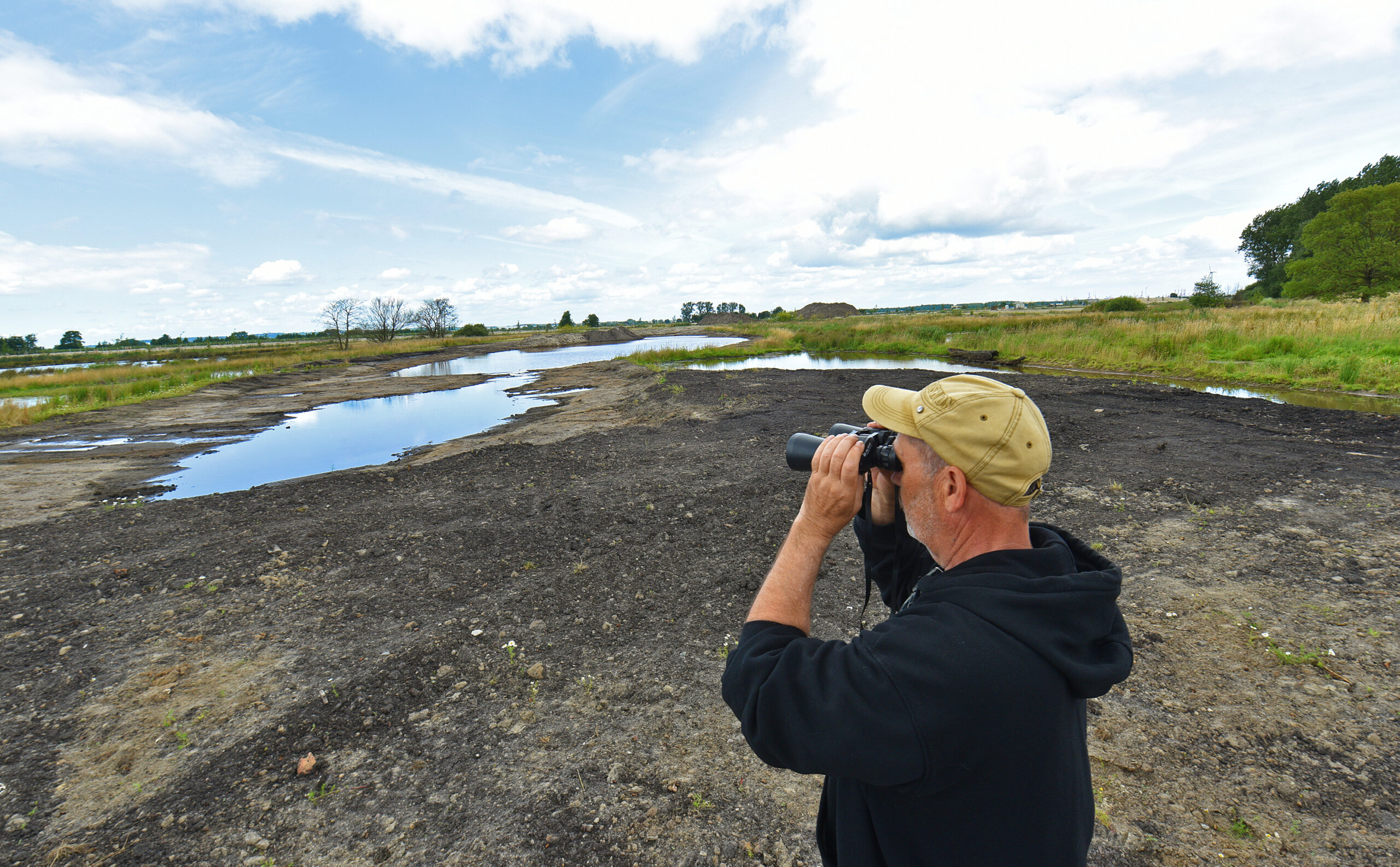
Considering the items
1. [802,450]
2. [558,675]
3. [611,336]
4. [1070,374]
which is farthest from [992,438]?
[611,336]

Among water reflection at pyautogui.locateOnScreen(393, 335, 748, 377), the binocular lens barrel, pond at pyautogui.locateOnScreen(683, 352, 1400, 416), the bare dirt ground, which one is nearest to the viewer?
the binocular lens barrel

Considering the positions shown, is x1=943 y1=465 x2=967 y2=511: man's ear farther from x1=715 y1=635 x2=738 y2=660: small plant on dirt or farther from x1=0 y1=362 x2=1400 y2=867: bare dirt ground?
x1=715 y1=635 x2=738 y2=660: small plant on dirt

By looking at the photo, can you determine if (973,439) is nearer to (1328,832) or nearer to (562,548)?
(1328,832)

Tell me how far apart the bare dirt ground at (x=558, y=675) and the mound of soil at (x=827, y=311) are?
10619 cm

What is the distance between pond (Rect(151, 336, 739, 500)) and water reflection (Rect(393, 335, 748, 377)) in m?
7.42

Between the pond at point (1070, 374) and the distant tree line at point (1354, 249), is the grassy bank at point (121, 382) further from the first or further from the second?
→ the distant tree line at point (1354, 249)

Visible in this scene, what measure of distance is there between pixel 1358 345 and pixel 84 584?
2633cm

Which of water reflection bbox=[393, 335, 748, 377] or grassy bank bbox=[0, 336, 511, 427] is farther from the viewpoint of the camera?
water reflection bbox=[393, 335, 748, 377]

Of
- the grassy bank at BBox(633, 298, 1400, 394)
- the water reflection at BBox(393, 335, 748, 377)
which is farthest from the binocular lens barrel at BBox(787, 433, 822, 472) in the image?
the water reflection at BBox(393, 335, 748, 377)

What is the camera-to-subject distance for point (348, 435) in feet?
48.3

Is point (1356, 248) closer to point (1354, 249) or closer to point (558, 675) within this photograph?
point (1354, 249)

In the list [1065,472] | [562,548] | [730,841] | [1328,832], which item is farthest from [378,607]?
[1065,472]

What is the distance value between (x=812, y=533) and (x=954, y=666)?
0.42 metres

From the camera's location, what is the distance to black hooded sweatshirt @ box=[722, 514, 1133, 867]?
939 millimetres
